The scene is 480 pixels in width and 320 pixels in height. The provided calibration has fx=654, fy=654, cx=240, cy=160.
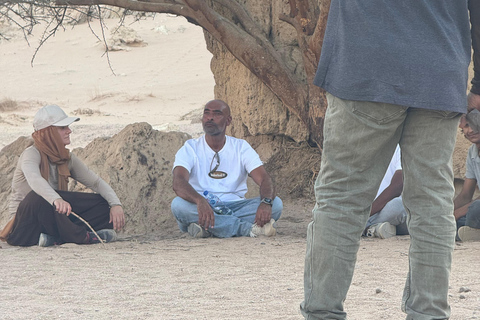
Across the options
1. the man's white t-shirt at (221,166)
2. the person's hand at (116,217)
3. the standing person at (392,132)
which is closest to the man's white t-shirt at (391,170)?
the man's white t-shirt at (221,166)

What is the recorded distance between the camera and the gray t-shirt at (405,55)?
2168mm

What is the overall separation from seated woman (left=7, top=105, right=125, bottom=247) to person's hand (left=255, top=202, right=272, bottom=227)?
3.69ft

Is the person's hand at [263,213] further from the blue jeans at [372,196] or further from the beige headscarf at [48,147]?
the blue jeans at [372,196]

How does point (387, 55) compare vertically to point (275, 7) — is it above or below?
below

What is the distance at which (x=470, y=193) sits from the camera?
5.27m

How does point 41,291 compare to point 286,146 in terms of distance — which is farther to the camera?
point 286,146

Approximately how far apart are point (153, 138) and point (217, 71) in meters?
1.35

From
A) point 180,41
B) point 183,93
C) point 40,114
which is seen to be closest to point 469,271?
point 40,114

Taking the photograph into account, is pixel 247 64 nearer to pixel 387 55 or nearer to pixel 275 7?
pixel 275 7

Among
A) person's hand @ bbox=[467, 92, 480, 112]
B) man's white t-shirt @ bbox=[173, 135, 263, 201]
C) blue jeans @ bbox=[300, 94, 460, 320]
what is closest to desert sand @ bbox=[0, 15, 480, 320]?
man's white t-shirt @ bbox=[173, 135, 263, 201]

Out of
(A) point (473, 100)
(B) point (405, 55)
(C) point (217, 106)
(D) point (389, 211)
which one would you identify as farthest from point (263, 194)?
(B) point (405, 55)

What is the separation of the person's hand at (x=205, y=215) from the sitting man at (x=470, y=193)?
6.22 ft

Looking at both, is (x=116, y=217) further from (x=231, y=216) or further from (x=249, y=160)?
(x=249, y=160)

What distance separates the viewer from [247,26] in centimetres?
695
